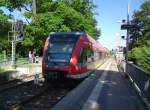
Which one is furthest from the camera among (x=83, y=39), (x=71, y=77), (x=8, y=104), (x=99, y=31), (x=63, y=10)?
(x=99, y=31)

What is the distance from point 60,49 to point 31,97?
538 centimetres

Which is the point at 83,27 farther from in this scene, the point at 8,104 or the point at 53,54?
the point at 8,104

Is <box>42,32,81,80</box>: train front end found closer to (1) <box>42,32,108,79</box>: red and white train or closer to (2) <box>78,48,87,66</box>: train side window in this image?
(1) <box>42,32,108,79</box>: red and white train

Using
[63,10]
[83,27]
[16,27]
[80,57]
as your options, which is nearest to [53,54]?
[80,57]

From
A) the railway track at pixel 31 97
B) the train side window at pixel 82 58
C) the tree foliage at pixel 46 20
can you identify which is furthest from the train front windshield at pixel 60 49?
the tree foliage at pixel 46 20

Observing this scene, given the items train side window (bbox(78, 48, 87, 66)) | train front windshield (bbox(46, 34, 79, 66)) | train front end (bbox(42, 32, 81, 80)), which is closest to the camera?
train front end (bbox(42, 32, 81, 80))

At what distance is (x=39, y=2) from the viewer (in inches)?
2013

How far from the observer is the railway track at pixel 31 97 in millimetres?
14602

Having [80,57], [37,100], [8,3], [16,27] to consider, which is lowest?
[37,100]

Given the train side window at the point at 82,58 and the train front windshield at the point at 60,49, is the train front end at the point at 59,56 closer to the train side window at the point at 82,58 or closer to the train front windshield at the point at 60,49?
the train front windshield at the point at 60,49

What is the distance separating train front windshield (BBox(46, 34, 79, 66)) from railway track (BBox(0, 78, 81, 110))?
1469 mm

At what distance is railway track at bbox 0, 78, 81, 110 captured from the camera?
14.6 metres

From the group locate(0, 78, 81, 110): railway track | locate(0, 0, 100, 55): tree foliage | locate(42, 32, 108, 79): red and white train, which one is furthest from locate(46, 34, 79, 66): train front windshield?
locate(0, 0, 100, 55): tree foliage

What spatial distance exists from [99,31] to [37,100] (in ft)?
273
